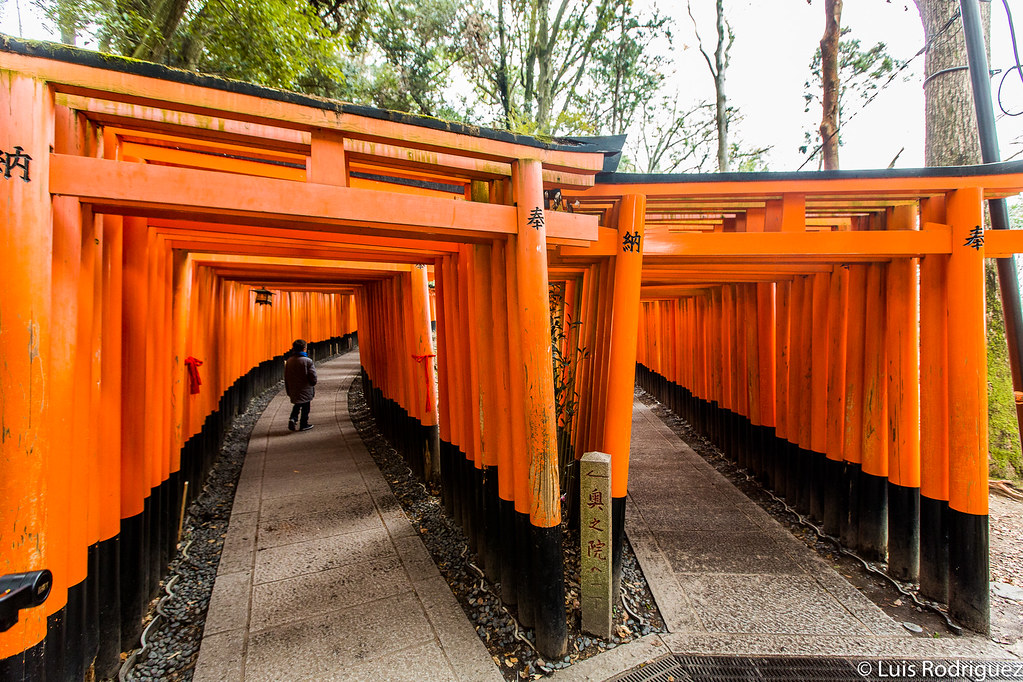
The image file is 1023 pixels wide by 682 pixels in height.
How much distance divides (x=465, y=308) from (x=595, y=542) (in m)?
2.00

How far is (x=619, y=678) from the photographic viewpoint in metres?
2.66

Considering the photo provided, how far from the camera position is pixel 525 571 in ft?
9.61

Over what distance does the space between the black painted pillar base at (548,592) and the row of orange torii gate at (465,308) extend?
0.5 inches

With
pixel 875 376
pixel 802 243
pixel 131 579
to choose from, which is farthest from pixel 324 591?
pixel 875 376

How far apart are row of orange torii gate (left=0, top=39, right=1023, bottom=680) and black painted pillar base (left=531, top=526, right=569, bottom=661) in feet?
0.04

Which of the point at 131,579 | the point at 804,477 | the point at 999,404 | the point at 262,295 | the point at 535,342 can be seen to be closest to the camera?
the point at 535,342

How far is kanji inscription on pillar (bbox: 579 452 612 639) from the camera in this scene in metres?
2.88

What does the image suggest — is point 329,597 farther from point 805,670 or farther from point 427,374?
point 805,670

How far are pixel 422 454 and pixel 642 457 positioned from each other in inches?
135

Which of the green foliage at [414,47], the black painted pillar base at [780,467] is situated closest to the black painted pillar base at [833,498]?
the black painted pillar base at [780,467]

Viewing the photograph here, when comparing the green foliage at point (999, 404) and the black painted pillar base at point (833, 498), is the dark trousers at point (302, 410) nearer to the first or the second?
the black painted pillar base at point (833, 498)

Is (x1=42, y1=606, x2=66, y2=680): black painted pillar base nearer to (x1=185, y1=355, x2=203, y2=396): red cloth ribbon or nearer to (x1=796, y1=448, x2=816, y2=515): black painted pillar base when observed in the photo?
(x1=185, y1=355, x2=203, y2=396): red cloth ribbon

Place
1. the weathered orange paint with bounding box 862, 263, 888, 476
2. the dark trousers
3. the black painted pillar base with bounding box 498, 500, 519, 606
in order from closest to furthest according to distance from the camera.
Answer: the black painted pillar base with bounding box 498, 500, 519, 606 < the weathered orange paint with bounding box 862, 263, 888, 476 < the dark trousers

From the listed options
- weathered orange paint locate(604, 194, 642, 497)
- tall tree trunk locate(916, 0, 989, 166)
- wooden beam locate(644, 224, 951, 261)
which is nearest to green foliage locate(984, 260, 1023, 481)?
tall tree trunk locate(916, 0, 989, 166)
